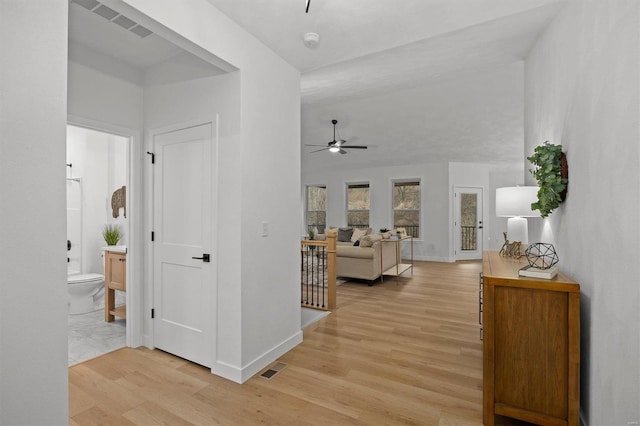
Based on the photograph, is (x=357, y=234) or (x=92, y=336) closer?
(x=92, y=336)

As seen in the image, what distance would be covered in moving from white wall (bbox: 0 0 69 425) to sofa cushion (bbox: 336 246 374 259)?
4.74 metres

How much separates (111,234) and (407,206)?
718 centimetres

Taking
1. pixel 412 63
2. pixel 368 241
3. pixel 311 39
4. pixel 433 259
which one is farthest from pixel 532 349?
pixel 433 259

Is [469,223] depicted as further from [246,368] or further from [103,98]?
[103,98]

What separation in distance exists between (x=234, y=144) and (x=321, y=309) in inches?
106

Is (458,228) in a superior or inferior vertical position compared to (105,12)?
inferior

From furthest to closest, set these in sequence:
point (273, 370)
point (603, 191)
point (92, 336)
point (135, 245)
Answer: point (92, 336), point (135, 245), point (273, 370), point (603, 191)

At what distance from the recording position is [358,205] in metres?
9.66

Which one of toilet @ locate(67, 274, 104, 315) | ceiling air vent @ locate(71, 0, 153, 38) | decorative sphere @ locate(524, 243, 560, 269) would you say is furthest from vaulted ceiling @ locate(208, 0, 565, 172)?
toilet @ locate(67, 274, 104, 315)

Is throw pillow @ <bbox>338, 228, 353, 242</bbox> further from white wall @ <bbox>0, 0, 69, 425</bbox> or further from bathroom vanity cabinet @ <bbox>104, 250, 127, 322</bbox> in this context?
white wall @ <bbox>0, 0, 69, 425</bbox>

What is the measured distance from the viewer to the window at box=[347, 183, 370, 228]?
31.3 ft

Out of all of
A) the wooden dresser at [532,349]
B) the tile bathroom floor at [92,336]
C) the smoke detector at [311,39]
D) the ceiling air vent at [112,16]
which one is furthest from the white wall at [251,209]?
the wooden dresser at [532,349]

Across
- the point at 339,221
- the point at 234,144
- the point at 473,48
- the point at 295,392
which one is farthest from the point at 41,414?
the point at 339,221

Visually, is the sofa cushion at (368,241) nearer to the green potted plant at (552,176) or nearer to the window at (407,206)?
the green potted plant at (552,176)
